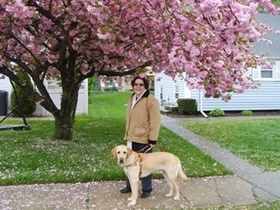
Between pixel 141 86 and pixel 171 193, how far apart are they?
1501 mm

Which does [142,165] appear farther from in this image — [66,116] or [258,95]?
[258,95]

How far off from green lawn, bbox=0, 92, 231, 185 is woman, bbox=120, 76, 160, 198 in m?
1.00

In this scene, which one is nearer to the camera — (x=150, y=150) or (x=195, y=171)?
(x=150, y=150)

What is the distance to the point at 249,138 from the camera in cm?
876

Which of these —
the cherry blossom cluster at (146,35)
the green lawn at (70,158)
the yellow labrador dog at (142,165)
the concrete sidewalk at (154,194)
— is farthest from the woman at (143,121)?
the green lawn at (70,158)

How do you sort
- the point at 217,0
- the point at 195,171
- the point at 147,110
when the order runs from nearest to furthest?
the point at 217,0 → the point at 147,110 → the point at 195,171

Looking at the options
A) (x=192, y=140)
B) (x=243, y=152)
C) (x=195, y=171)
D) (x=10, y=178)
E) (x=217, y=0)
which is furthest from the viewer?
(x=192, y=140)

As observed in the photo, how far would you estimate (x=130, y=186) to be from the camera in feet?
15.0

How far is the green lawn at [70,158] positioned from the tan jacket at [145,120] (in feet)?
3.83

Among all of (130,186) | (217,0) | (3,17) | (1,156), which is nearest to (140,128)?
(130,186)

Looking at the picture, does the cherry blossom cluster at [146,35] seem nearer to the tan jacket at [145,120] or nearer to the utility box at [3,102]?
the tan jacket at [145,120]

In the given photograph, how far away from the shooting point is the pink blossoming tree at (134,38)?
151 inches

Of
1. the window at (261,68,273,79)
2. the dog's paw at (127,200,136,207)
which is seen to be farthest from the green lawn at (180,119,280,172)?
the window at (261,68,273,79)

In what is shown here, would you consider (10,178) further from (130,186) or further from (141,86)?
(141,86)
